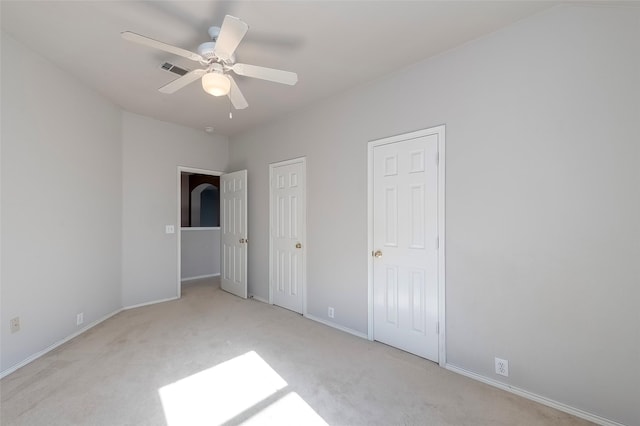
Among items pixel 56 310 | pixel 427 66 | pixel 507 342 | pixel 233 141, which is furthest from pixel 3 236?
pixel 507 342

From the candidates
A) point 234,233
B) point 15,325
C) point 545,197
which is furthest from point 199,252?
point 545,197

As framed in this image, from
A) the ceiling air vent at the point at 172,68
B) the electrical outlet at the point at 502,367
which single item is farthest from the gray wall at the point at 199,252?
the electrical outlet at the point at 502,367

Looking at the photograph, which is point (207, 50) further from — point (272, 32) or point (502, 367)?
point (502, 367)

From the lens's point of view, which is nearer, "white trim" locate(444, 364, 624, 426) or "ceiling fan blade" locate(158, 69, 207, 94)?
"white trim" locate(444, 364, 624, 426)

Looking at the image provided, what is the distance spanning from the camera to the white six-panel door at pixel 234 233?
4.52 metres

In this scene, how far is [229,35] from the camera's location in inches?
66.1

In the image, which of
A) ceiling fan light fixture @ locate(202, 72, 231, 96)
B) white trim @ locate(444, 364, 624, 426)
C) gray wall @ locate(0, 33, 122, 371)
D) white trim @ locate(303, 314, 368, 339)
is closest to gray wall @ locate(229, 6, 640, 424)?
white trim @ locate(444, 364, 624, 426)

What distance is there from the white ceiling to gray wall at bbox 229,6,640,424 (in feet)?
0.95

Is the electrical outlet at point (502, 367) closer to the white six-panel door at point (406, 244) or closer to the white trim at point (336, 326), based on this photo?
the white six-panel door at point (406, 244)

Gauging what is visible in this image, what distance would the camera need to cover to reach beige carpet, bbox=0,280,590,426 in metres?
1.81

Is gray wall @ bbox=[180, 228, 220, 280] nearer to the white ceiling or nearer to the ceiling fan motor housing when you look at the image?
the white ceiling

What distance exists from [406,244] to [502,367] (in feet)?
3.89

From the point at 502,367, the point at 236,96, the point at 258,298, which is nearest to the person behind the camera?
the point at 502,367

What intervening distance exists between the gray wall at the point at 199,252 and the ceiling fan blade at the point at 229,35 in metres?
4.65
